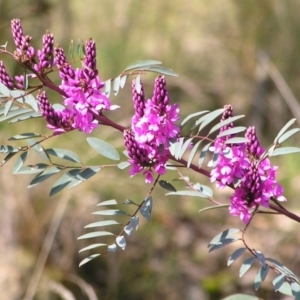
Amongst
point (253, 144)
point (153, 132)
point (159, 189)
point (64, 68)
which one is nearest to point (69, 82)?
point (64, 68)

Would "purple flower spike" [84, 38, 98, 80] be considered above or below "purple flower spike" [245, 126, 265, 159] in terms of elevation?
above

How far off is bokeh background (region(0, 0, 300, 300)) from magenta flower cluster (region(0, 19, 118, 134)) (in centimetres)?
97

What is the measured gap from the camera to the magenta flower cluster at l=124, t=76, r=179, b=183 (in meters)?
0.69

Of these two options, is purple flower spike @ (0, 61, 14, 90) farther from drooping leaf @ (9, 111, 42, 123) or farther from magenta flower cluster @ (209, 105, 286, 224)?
magenta flower cluster @ (209, 105, 286, 224)

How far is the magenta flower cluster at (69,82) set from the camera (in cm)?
70

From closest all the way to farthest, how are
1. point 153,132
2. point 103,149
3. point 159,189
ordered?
point 153,132 < point 103,149 < point 159,189

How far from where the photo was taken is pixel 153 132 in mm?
698

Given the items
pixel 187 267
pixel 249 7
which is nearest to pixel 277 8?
pixel 249 7

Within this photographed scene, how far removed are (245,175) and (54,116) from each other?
24cm

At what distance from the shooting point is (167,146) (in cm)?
71

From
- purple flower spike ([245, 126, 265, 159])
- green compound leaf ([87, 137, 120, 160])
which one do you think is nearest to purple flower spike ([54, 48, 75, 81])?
green compound leaf ([87, 137, 120, 160])

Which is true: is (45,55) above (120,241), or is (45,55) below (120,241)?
above

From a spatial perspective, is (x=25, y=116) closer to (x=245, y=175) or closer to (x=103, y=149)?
(x=103, y=149)

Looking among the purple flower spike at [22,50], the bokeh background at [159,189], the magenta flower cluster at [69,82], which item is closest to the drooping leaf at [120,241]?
the magenta flower cluster at [69,82]
